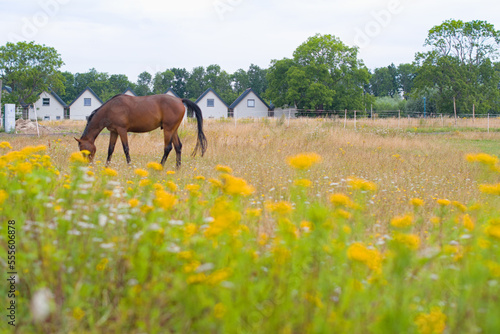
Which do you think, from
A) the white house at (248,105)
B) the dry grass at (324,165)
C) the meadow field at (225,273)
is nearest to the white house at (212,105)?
the white house at (248,105)

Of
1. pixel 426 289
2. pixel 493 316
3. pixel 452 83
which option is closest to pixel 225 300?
pixel 493 316

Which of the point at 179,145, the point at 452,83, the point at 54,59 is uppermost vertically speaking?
the point at 54,59

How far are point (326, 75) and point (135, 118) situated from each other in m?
48.3

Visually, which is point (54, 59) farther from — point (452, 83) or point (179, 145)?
point (179, 145)

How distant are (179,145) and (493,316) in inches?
345

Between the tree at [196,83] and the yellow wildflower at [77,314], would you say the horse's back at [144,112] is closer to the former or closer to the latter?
the yellow wildflower at [77,314]

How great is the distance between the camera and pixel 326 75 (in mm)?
55375

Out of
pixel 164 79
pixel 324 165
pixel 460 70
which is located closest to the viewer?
pixel 324 165

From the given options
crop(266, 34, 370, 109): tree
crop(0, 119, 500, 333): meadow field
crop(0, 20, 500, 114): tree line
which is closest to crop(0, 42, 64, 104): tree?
crop(0, 20, 500, 114): tree line

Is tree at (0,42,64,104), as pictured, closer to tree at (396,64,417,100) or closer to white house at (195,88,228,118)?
white house at (195,88,228,118)

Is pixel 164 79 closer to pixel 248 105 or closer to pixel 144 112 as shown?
pixel 248 105

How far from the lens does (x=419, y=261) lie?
2.31m

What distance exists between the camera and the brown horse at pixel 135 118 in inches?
364

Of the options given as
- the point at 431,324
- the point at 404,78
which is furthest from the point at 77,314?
the point at 404,78
